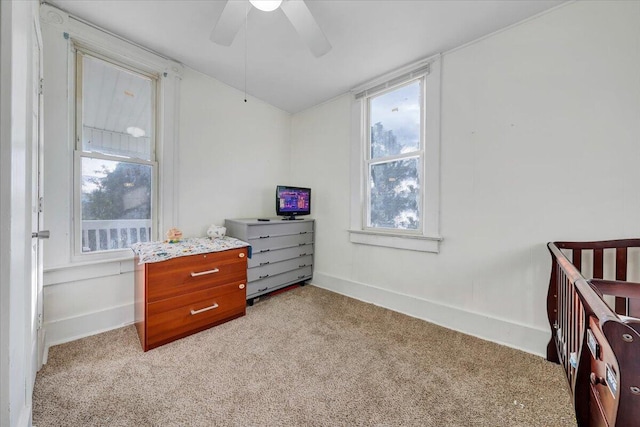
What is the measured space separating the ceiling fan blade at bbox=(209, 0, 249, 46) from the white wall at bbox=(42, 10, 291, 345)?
3.69ft

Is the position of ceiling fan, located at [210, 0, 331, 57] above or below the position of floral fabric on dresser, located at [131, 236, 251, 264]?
above

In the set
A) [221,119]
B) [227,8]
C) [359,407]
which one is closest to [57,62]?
[221,119]

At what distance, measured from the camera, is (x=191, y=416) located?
3.91 ft

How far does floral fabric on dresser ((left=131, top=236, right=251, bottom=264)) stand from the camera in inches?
69.2

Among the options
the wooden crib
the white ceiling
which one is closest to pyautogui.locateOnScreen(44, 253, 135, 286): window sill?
the white ceiling

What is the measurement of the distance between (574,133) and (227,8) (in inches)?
92.4

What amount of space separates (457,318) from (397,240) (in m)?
0.84

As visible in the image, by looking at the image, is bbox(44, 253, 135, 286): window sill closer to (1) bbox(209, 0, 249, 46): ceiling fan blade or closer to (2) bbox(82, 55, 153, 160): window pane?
(2) bbox(82, 55, 153, 160): window pane

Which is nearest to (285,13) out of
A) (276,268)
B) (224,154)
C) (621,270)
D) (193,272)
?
(224,154)

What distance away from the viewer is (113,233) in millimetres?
2088

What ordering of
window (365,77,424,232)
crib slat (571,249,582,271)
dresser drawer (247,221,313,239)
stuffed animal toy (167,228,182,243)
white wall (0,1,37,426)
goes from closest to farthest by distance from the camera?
white wall (0,1,37,426) < crib slat (571,249,582,271) < stuffed animal toy (167,228,182,243) < window (365,77,424,232) < dresser drawer (247,221,313,239)

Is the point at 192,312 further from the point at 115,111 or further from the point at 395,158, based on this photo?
the point at 395,158

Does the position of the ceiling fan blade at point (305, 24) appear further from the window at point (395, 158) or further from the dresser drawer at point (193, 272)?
the dresser drawer at point (193, 272)

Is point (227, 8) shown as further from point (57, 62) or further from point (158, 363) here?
point (158, 363)
